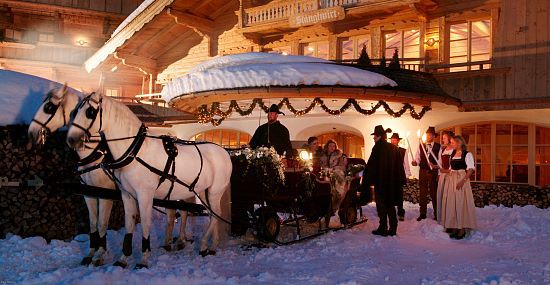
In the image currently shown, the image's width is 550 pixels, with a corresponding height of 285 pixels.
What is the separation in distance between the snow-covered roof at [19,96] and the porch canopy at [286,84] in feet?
8.05

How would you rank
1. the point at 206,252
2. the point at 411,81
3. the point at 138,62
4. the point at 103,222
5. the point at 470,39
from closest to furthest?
1. the point at 103,222
2. the point at 206,252
3. the point at 411,81
4. the point at 470,39
5. the point at 138,62

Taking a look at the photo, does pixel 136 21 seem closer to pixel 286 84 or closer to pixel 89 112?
pixel 286 84

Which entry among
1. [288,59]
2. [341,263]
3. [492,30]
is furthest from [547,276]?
[492,30]

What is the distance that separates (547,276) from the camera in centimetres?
623

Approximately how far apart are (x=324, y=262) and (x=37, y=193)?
15.2 ft

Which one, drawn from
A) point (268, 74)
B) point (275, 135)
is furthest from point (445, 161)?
point (268, 74)

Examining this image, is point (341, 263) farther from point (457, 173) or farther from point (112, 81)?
point (112, 81)

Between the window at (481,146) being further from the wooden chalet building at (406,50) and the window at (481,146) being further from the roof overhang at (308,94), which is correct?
the roof overhang at (308,94)

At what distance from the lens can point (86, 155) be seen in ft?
Result: 20.1

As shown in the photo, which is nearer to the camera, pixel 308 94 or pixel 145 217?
pixel 145 217

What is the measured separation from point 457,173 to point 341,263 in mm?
3823

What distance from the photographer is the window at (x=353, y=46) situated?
55.0 feet

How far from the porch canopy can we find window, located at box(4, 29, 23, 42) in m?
19.3

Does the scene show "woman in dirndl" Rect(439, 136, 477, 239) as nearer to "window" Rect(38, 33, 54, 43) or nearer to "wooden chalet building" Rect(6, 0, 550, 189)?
"wooden chalet building" Rect(6, 0, 550, 189)
